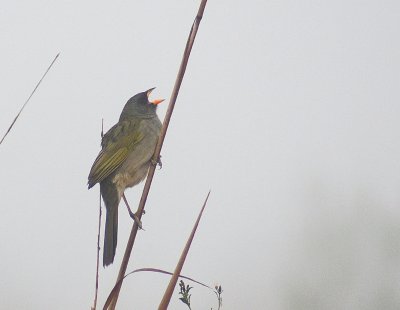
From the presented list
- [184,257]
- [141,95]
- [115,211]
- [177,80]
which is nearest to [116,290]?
[184,257]

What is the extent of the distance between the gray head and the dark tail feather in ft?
3.71

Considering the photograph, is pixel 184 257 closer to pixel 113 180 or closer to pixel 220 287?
pixel 220 287

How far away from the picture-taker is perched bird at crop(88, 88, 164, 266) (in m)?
3.85

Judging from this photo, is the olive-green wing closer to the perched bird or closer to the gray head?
the perched bird

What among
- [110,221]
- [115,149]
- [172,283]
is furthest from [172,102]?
[115,149]

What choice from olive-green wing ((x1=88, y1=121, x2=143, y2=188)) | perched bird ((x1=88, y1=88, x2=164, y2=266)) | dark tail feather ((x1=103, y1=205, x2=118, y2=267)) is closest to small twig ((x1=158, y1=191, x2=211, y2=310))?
dark tail feather ((x1=103, y1=205, x2=118, y2=267))

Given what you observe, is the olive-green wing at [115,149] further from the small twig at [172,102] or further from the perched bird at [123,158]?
the small twig at [172,102]

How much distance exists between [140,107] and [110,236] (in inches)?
69.0

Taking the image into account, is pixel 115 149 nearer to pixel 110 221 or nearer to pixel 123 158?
pixel 123 158

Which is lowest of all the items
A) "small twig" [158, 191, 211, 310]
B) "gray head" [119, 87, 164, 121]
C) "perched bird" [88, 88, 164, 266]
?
"small twig" [158, 191, 211, 310]

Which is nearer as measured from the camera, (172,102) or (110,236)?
(172,102)

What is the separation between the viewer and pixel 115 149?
13.6ft

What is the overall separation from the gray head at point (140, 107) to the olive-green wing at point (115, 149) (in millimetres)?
198

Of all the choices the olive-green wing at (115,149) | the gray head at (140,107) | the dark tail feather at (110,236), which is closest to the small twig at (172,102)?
the dark tail feather at (110,236)
